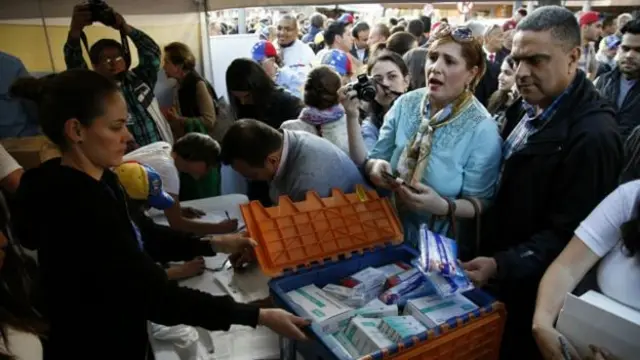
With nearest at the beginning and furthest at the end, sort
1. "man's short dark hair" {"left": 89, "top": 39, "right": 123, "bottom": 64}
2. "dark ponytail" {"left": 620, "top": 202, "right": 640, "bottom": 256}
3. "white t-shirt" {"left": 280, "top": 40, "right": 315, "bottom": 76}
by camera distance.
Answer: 1. "dark ponytail" {"left": 620, "top": 202, "right": 640, "bottom": 256}
2. "man's short dark hair" {"left": 89, "top": 39, "right": 123, "bottom": 64}
3. "white t-shirt" {"left": 280, "top": 40, "right": 315, "bottom": 76}

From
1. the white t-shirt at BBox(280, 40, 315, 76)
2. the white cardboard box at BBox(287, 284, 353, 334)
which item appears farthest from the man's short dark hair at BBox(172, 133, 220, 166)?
the white t-shirt at BBox(280, 40, 315, 76)

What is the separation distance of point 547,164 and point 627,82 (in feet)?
6.12

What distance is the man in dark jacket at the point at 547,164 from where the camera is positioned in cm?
123

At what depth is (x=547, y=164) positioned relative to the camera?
1303 millimetres

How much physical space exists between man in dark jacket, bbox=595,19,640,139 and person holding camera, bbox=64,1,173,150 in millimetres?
2670

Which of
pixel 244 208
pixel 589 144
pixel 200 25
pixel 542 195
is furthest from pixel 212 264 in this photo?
pixel 200 25

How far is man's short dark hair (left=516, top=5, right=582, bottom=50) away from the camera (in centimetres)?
131

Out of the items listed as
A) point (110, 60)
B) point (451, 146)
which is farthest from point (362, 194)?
point (110, 60)

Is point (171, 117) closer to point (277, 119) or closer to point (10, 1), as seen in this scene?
point (277, 119)

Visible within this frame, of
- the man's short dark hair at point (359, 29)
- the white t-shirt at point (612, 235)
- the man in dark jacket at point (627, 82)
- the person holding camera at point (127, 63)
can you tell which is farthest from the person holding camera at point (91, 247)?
the man's short dark hair at point (359, 29)

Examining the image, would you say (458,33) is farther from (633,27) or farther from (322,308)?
(633,27)

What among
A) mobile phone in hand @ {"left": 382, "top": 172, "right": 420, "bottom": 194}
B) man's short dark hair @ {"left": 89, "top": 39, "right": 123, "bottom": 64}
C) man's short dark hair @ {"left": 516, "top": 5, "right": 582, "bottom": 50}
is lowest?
mobile phone in hand @ {"left": 382, "top": 172, "right": 420, "bottom": 194}

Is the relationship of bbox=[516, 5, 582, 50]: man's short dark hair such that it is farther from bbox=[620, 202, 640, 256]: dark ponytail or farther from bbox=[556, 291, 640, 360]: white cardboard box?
bbox=[556, 291, 640, 360]: white cardboard box

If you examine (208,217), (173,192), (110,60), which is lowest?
(208,217)
